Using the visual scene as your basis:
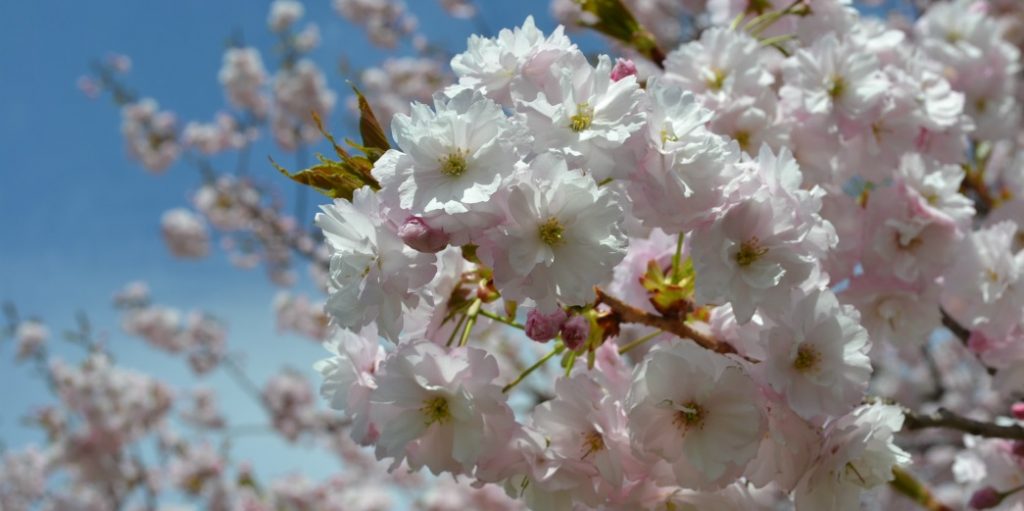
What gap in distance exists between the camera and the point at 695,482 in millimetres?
1199

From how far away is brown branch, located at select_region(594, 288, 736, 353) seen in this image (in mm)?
1327

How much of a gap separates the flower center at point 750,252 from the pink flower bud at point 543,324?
0.29 metres

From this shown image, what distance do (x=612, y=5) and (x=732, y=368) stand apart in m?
1.24

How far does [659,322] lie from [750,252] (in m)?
0.28

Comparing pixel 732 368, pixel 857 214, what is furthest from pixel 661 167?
pixel 857 214

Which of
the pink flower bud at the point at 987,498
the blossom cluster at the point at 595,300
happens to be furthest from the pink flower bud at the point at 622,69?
the pink flower bud at the point at 987,498

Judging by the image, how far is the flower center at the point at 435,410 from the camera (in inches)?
48.2

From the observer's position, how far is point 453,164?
1029 mm

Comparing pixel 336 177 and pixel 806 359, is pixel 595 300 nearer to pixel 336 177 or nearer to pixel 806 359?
pixel 806 359

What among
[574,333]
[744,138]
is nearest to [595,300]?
[574,333]

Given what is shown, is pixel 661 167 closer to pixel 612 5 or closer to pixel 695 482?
pixel 695 482

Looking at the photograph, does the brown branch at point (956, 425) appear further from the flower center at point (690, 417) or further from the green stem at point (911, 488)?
the flower center at point (690, 417)

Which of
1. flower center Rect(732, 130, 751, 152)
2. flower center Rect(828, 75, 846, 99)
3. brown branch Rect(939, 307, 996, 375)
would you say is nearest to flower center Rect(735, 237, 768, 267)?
flower center Rect(732, 130, 751, 152)

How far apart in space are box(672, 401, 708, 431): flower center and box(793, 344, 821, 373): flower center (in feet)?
0.52
